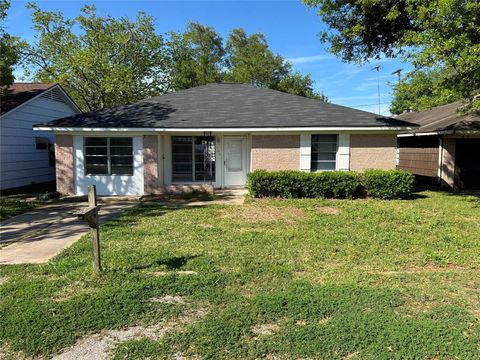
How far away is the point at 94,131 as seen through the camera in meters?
13.3

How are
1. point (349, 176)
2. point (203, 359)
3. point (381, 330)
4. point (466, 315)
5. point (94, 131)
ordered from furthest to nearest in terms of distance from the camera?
point (94, 131)
point (349, 176)
point (466, 315)
point (381, 330)
point (203, 359)

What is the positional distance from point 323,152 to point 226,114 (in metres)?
3.93

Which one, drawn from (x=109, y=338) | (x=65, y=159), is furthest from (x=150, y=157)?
(x=109, y=338)

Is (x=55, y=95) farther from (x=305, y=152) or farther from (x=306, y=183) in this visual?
(x=306, y=183)

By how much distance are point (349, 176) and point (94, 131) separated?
29.0ft

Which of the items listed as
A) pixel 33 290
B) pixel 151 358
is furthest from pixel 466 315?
pixel 33 290

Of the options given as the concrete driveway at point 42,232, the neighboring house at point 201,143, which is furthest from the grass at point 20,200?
the neighboring house at point 201,143

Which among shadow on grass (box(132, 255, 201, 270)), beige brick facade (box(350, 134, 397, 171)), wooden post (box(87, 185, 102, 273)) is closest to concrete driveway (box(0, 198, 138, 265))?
wooden post (box(87, 185, 102, 273))

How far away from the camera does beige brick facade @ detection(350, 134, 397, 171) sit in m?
13.9

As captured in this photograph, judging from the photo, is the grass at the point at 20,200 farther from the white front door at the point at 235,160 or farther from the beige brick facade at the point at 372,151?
the beige brick facade at the point at 372,151

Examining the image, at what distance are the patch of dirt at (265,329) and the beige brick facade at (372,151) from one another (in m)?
11.0

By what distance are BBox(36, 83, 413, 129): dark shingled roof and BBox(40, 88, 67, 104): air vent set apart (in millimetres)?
4823

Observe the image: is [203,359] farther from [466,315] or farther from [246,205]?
[246,205]

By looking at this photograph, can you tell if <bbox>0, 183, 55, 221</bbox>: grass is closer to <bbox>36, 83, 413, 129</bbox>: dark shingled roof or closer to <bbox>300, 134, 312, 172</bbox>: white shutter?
<bbox>36, 83, 413, 129</bbox>: dark shingled roof
